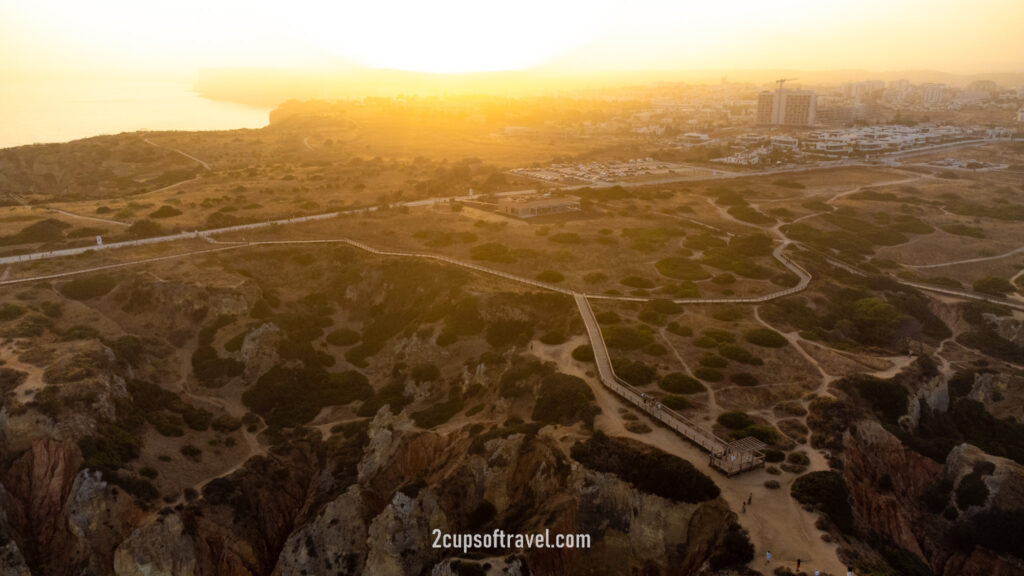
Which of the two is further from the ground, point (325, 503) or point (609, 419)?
point (609, 419)

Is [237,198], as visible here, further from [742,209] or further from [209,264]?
[742,209]

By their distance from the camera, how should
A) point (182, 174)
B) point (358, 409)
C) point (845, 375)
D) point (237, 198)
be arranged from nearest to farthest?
point (845, 375) → point (358, 409) → point (237, 198) → point (182, 174)

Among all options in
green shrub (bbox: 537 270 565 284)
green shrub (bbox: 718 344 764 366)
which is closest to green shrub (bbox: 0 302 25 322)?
green shrub (bbox: 537 270 565 284)

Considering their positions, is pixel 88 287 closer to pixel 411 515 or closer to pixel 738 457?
pixel 411 515

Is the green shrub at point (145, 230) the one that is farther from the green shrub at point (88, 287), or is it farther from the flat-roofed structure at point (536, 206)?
the flat-roofed structure at point (536, 206)

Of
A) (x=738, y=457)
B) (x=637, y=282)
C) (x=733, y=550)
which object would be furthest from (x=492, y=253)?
(x=733, y=550)

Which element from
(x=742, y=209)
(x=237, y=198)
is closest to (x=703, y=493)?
(x=742, y=209)

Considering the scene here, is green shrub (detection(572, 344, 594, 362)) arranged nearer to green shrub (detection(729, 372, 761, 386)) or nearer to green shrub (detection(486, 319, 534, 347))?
green shrub (detection(486, 319, 534, 347))
